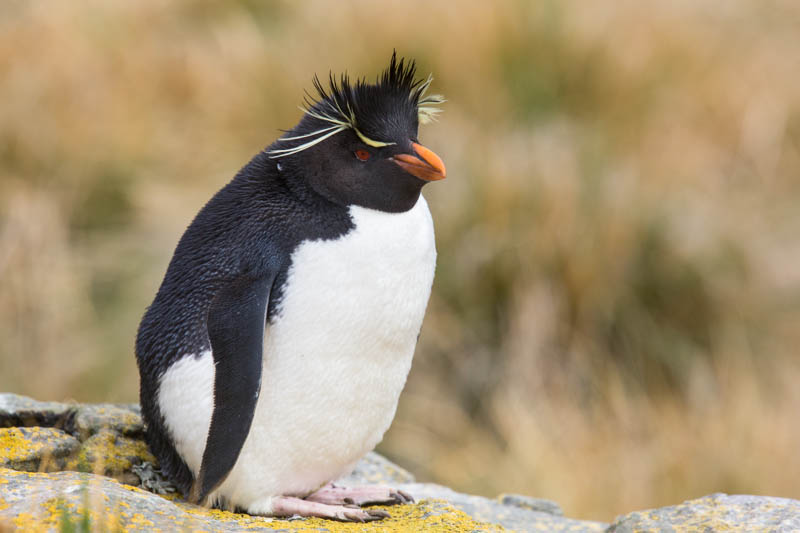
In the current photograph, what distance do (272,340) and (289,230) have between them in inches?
10.4

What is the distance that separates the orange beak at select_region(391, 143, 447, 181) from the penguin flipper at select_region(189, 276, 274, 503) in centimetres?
48

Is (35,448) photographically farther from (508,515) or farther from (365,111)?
(508,515)

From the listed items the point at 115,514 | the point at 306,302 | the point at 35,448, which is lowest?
the point at 115,514

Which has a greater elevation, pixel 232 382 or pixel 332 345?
pixel 332 345

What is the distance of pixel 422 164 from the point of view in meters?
2.45

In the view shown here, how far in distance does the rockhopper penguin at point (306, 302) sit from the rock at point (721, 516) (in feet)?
2.38

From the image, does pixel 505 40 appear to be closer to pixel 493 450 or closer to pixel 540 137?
pixel 540 137

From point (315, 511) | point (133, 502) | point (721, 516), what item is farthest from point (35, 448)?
point (721, 516)

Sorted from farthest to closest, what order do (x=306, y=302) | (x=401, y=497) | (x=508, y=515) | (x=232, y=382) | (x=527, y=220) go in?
(x=527, y=220) → (x=508, y=515) → (x=401, y=497) → (x=306, y=302) → (x=232, y=382)

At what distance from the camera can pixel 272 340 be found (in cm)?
242

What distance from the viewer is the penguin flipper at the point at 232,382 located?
2.29 m

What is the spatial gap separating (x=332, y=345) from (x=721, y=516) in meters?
1.12

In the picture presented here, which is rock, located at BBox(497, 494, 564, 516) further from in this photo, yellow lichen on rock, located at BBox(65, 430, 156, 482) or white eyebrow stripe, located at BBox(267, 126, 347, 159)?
white eyebrow stripe, located at BBox(267, 126, 347, 159)

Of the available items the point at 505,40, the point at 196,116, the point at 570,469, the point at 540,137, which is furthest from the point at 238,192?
the point at 196,116
